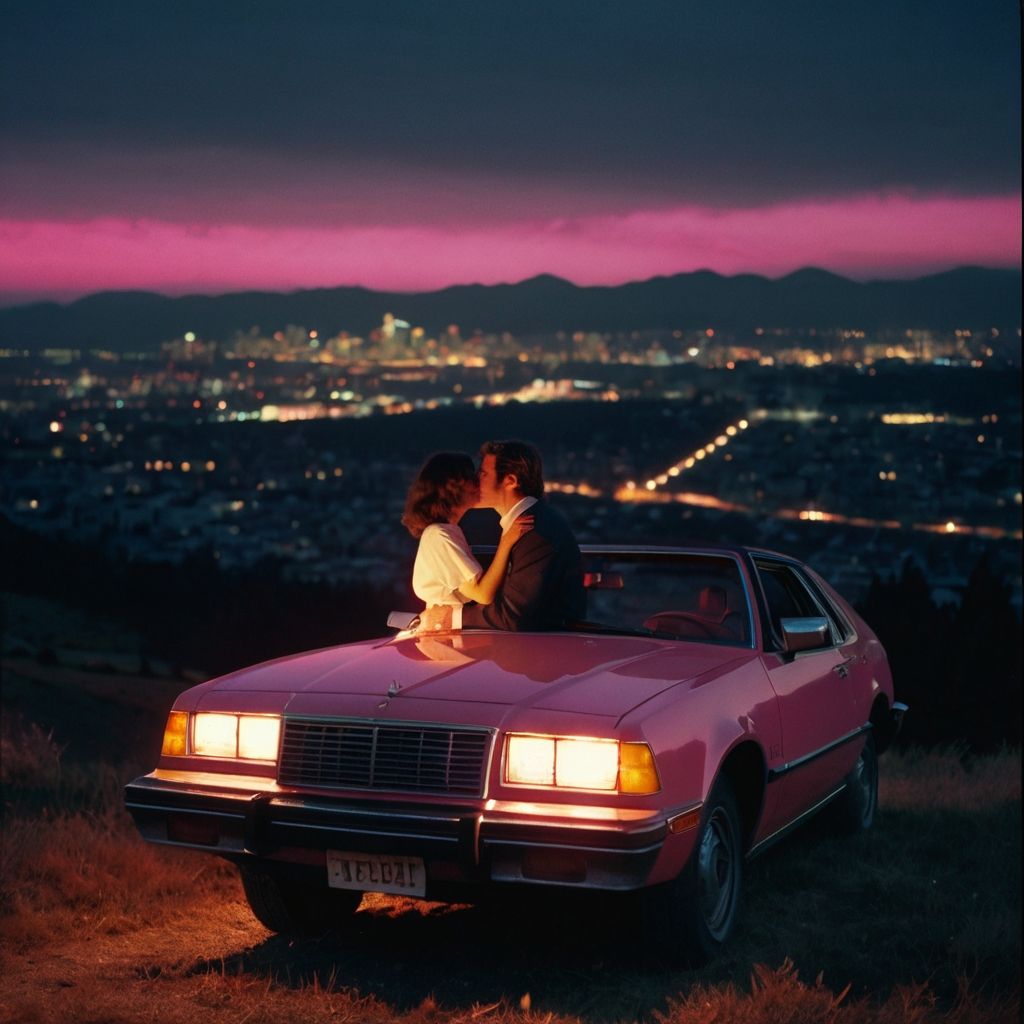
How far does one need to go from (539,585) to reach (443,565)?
45 centimetres

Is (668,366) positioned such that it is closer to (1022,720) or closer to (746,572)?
(1022,720)

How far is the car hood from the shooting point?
4.95 metres

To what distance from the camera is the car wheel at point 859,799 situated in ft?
24.3

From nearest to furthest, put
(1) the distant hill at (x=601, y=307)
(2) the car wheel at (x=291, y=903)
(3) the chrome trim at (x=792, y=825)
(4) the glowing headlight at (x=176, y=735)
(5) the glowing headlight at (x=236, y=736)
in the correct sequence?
(5) the glowing headlight at (x=236, y=736)
(4) the glowing headlight at (x=176, y=735)
(2) the car wheel at (x=291, y=903)
(3) the chrome trim at (x=792, y=825)
(1) the distant hill at (x=601, y=307)

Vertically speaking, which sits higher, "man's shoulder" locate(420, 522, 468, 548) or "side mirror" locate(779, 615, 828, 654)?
"man's shoulder" locate(420, 522, 468, 548)

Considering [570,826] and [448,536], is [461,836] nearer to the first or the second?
[570,826]

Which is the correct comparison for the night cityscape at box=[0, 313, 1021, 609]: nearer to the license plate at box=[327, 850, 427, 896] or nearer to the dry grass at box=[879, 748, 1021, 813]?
the dry grass at box=[879, 748, 1021, 813]

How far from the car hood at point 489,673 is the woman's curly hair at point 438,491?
611 mm

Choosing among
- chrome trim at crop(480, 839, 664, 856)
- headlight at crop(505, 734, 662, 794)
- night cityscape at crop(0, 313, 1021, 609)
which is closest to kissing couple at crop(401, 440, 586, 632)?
headlight at crop(505, 734, 662, 794)

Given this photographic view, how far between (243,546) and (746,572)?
4655cm

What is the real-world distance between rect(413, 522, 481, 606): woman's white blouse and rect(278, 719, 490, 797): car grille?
57.1 inches

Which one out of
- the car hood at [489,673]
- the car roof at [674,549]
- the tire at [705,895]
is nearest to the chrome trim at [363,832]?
the car hood at [489,673]

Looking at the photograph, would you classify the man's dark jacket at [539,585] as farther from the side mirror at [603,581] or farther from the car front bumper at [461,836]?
the car front bumper at [461,836]

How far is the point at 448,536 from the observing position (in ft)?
21.0
